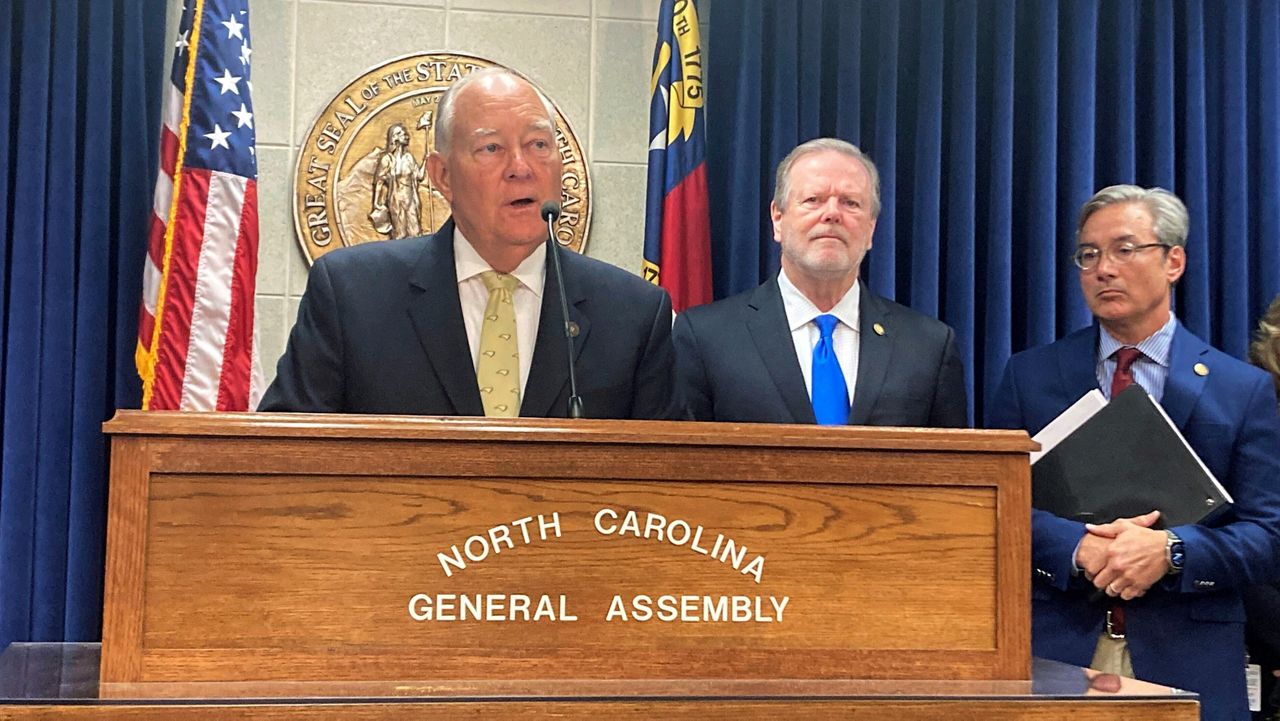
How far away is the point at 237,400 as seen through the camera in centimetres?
357

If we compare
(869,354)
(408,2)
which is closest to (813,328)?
(869,354)

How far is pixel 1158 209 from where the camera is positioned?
133 inches

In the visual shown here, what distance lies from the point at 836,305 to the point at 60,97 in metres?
2.13

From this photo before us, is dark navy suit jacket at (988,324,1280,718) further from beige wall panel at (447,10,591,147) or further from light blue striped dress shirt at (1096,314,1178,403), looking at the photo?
beige wall panel at (447,10,591,147)

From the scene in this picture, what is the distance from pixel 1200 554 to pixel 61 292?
2.83 m

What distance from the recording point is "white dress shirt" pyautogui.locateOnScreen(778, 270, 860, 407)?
3.07 m

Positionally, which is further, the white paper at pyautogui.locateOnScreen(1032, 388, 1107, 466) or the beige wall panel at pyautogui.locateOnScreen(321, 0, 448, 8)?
the beige wall panel at pyautogui.locateOnScreen(321, 0, 448, 8)

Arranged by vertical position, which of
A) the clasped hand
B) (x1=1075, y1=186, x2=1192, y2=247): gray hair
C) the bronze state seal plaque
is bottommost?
the clasped hand

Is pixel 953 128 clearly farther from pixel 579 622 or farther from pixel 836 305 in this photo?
pixel 579 622

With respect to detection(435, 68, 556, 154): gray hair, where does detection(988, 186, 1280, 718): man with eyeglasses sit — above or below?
below

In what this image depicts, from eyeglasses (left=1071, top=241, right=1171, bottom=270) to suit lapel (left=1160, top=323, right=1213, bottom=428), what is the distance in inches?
8.6

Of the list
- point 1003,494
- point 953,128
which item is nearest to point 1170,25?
point 953,128

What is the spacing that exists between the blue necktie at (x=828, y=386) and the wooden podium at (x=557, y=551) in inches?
42.1

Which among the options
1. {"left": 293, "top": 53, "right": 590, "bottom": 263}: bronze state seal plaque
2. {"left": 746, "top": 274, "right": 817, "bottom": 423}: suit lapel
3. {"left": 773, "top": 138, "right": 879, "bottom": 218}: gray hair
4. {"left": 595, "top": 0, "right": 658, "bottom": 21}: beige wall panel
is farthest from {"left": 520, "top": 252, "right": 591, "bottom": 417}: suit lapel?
{"left": 595, "top": 0, "right": 658, "bottom": 21}: beige wall panel
